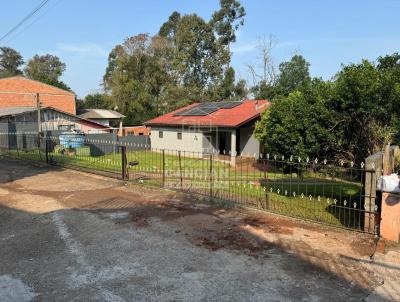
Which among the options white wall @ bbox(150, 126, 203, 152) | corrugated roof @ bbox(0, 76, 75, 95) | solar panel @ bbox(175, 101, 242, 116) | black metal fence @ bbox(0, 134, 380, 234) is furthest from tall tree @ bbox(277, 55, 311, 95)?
corrugated roof @ bbox(0, 76, 75, 95)

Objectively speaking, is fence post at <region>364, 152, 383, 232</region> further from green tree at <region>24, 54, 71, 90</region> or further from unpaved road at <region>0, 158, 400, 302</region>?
green tree at <region>24, 54, 71, 90</region>

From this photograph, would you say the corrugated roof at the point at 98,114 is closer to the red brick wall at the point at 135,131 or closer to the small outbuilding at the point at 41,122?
the red brick wall at the point at 135,131

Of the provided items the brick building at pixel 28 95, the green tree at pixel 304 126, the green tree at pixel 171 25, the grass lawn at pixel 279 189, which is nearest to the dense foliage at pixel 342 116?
the green tree at pixel 304 126

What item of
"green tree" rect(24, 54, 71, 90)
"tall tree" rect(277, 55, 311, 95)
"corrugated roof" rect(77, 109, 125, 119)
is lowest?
"corrugated roof" rect(77, 109, 125, 119)

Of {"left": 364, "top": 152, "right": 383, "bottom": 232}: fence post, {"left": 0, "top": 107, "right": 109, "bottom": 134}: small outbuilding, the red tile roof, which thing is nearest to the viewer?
{"left": 364, "top": 152, "right": 383, "bottom": 232}: fence post

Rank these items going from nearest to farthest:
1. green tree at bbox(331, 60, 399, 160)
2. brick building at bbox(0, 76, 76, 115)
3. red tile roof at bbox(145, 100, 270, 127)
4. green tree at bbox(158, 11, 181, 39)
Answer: green tree at bbox(331, 60, 399, 160) < red tile roof at bbox(145, 100, 270, 127) < brick building at bbox(0, 76, 76, 115) < green tree at bbox(158, 11, 181, 39)

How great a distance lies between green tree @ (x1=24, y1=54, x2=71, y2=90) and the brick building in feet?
56.2

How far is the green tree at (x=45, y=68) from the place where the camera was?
5939 cm

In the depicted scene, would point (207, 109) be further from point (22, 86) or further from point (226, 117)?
point (22, 86)

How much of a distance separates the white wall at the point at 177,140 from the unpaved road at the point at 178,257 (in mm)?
16033

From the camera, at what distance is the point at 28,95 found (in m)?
37.1

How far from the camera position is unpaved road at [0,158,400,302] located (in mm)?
3969

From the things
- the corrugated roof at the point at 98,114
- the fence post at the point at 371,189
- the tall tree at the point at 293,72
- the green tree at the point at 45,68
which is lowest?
the fence post at the point at 371,189

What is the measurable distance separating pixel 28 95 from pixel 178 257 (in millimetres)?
38004
